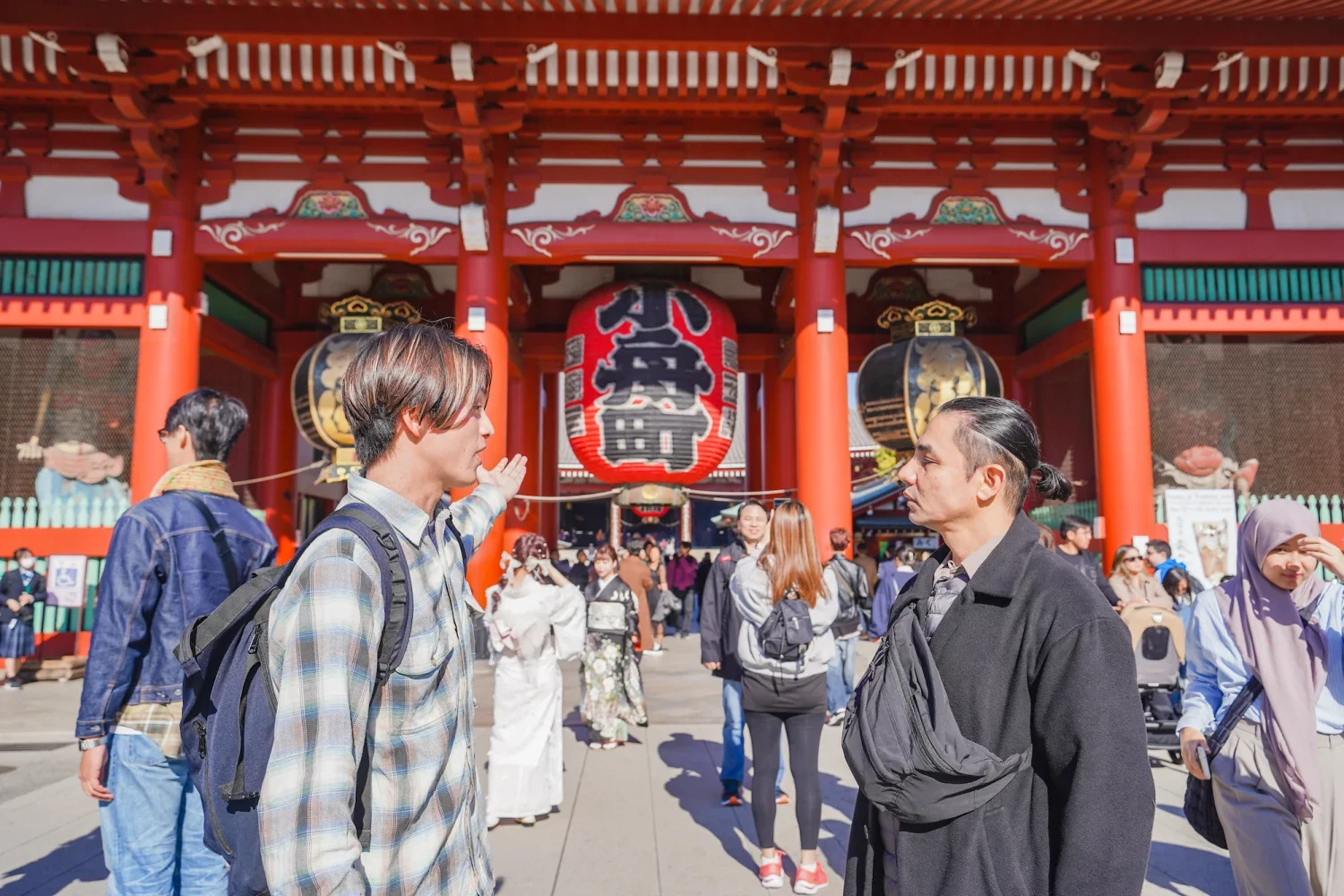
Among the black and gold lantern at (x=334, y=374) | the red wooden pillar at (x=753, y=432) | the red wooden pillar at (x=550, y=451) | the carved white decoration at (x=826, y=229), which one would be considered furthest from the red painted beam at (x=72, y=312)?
the red wooden pillar at (x=753, y=432)

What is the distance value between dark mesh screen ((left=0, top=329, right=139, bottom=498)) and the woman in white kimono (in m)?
5.08

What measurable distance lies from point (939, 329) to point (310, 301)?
8089 millimetres

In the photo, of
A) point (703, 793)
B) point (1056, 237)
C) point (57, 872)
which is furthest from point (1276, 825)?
point (1056, 237)

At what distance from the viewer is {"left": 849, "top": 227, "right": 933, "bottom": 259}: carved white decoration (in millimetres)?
7934

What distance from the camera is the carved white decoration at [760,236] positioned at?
793 centimetres

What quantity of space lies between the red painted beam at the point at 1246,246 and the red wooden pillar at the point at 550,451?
25.5 ft

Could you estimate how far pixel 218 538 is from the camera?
7.36 ft

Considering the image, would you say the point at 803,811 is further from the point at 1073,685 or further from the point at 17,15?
the point at 17,15

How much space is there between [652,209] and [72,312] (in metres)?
5.40

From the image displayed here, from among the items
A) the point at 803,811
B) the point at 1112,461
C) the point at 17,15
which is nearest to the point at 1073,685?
the point at 803,811

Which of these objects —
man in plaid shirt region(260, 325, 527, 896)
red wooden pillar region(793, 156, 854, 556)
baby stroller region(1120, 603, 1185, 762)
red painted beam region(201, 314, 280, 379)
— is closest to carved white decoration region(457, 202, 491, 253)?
red painted beam region(201, 314, 280, 379)

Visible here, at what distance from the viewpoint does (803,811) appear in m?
3.15

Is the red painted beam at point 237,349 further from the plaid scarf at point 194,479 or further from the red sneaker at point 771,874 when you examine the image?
the red sneaker at point 771,874

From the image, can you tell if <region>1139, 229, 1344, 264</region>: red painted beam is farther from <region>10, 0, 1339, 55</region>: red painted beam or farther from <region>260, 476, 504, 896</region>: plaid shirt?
<region>260, 476, 504, 896</region>: plaid shirt
